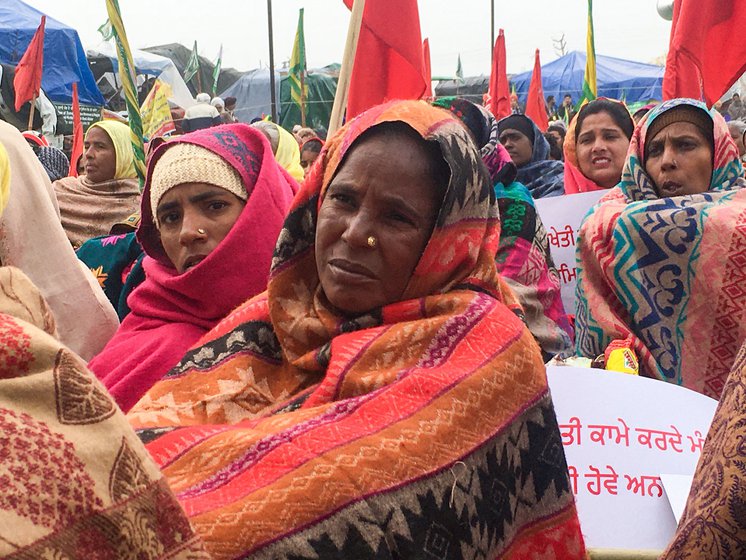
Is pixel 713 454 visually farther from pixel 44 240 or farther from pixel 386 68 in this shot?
pixel 386 68

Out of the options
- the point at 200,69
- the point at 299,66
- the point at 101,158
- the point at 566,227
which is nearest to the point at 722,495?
the point at 566,227

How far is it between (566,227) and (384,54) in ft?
4.75

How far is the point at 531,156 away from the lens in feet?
21.5

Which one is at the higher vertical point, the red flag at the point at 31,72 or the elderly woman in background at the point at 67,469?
the elderly woman in background at the point at 67,469

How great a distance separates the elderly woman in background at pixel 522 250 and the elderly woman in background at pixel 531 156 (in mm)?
2284

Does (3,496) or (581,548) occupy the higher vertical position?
(3,496)

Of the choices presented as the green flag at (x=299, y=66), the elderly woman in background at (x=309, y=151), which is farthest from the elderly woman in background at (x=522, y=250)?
the green flag at (x=299, y=66)

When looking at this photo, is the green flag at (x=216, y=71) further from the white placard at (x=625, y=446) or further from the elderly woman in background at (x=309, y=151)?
the white placard at (x=625, y=446)

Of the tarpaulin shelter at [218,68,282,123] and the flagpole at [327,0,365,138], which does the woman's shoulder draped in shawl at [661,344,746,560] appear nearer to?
the flagpole at [327,0,365,138]

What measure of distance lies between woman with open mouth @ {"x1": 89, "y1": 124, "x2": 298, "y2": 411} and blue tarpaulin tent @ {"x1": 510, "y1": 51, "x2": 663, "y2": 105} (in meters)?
28.6

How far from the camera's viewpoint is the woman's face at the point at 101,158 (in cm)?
621

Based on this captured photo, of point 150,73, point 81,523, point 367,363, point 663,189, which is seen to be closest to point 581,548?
point 367,363

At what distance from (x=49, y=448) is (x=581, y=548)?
4.43ft

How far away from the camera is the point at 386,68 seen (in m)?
4.21
